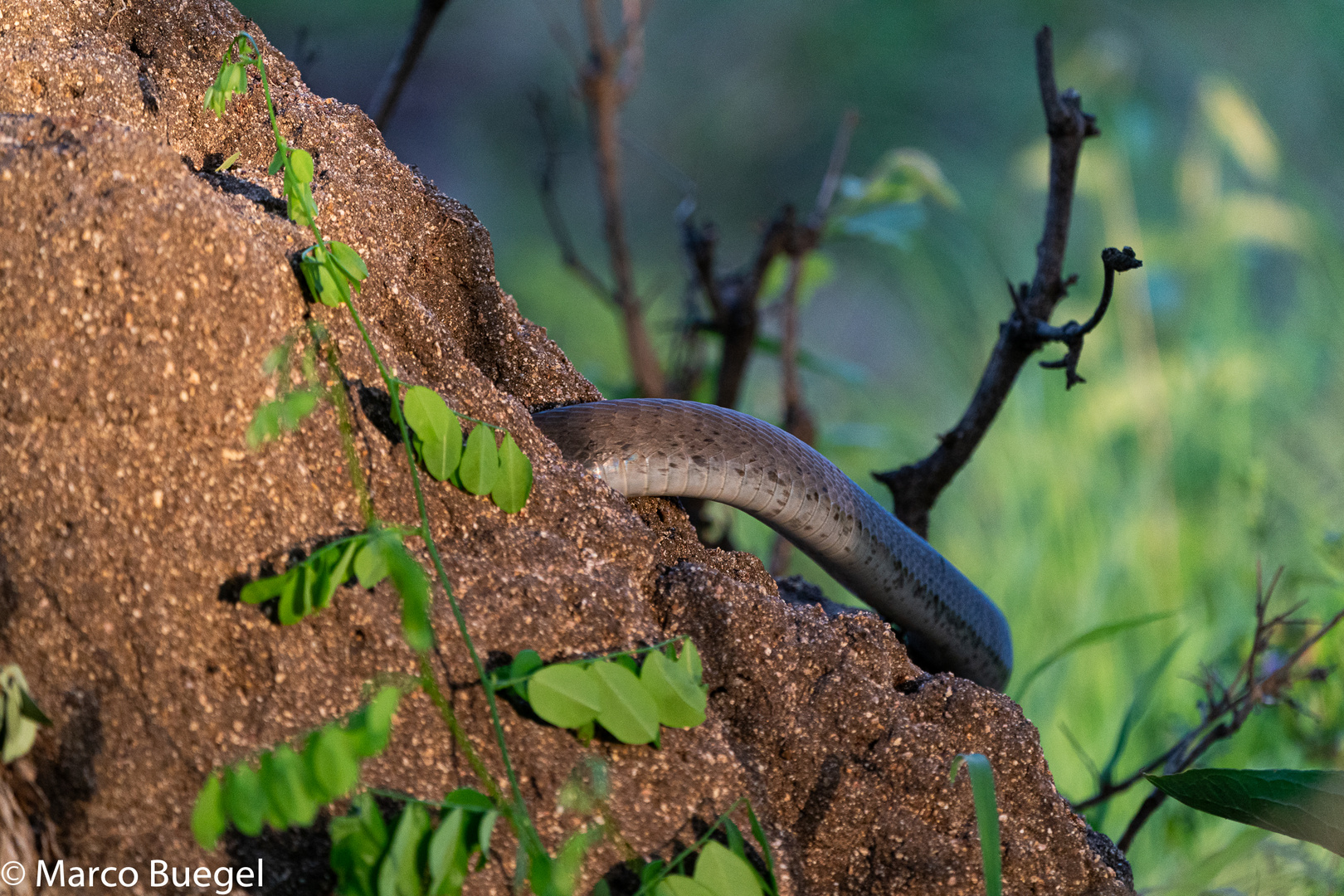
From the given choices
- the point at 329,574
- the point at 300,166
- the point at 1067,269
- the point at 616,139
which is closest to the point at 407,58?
the point at 616,139

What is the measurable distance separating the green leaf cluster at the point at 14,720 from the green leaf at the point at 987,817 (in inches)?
36.5

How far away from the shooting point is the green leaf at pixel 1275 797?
130cm

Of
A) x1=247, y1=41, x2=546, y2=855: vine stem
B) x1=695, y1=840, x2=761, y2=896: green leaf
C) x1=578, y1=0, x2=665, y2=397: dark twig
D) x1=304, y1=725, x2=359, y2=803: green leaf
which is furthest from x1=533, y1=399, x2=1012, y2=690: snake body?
x1=578, y1=0, x2=665, y2=397: dark twig

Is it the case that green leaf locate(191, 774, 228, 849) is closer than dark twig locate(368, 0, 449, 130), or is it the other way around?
green leaf locate(191, 774, 228, 849)

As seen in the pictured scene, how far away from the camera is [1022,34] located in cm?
971

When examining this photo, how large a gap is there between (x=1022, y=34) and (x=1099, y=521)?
6236 millimetres

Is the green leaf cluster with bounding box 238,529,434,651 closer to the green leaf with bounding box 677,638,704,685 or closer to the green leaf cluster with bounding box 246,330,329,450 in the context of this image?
the green leaf cluster with bounding box 246,330,329,450

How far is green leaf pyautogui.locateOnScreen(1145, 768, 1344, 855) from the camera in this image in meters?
1.30

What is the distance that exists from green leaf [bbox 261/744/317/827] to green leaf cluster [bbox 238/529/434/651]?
178 mm

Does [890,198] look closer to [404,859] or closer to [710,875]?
[710,875]

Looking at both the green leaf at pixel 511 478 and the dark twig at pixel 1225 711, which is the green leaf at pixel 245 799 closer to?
the green leaf at pixel 511 478

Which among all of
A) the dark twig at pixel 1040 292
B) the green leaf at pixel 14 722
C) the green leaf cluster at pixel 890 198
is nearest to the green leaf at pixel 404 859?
the green leaf at pixel 14 722

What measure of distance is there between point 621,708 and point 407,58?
223cm

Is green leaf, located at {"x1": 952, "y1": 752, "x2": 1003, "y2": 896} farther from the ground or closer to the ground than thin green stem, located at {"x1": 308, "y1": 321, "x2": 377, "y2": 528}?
closer to the ground
